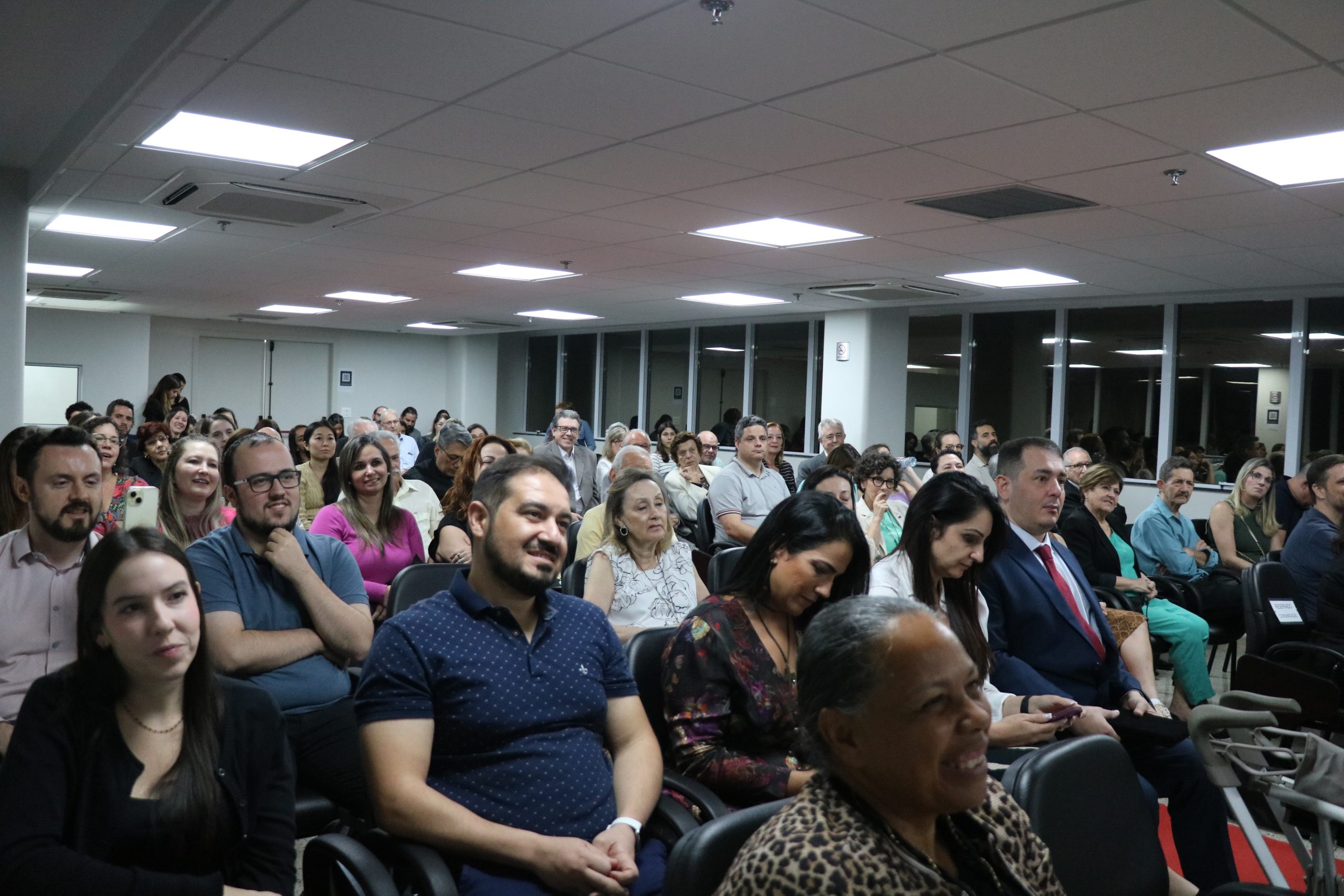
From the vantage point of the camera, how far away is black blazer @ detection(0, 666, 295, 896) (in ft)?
5.13

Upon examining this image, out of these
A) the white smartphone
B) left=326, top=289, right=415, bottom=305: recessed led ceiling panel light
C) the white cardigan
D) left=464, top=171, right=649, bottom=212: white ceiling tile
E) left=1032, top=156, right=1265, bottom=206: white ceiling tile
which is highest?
left=1032, top=156, right=1265, bottom=206: white ceiling tile

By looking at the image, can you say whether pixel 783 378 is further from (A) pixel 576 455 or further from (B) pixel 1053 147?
(B) pixel 1053 147

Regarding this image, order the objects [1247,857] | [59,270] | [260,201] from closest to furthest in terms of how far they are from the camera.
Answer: [1247,857], [260,201], [59,270]

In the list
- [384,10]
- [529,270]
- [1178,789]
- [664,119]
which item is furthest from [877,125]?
[529,270]

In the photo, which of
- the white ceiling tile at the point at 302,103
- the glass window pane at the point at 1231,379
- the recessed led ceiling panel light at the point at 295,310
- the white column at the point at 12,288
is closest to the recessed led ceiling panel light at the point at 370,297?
the recessed led ceiling panel light at the point at 295,310

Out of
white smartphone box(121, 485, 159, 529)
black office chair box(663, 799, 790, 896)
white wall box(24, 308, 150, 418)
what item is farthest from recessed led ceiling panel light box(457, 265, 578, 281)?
white wall box(24, 308, 150, 418)

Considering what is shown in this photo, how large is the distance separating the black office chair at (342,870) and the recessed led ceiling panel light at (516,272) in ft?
23.3

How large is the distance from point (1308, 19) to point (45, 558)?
148 inches

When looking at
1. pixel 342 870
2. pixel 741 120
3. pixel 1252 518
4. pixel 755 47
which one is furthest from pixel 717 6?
pixel 1252 518

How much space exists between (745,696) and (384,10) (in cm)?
233

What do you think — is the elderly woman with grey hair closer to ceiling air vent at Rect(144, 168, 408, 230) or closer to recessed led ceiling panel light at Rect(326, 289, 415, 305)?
ceiling air vent at Rect(144, 168, 408, 230)

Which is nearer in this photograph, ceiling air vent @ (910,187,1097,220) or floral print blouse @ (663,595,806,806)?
floral print blouse @ (663,595,806,806)

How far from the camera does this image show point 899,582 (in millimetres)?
2797

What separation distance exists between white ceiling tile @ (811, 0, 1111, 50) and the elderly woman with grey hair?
2.16 m
